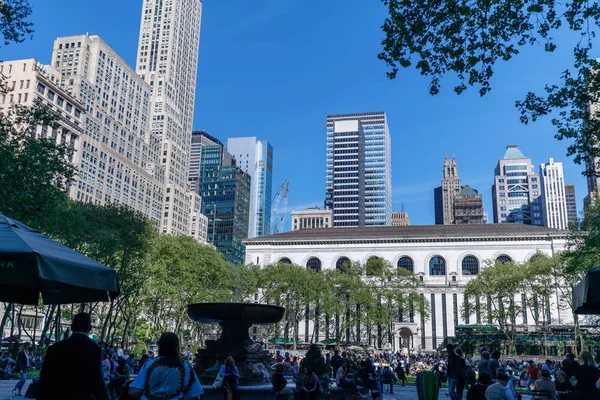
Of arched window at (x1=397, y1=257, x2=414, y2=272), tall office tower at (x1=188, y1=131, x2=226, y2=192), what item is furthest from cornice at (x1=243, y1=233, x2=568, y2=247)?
tall office tower at (x1=188, y1=131, x2=226, y2=192)

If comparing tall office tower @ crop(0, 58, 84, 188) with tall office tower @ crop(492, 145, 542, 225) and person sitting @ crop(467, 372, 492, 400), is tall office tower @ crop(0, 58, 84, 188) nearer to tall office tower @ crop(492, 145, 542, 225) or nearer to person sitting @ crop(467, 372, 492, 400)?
person sitting @ crop(467, 372, 492, 400)

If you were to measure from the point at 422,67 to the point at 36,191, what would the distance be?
17.0 m

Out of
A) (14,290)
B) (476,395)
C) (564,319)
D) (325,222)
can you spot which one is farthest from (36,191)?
(325,222)

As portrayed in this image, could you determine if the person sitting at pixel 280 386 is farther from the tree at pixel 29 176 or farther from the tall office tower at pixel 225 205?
the tall office tower at pixel 225 205

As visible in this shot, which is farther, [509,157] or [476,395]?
[509,157]

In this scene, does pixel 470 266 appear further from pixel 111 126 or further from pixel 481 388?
pixel 481 388

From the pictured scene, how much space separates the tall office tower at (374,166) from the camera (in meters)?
176

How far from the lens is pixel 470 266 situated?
72.2m

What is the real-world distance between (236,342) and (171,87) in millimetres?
105476

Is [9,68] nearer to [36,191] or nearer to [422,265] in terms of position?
[36,191]

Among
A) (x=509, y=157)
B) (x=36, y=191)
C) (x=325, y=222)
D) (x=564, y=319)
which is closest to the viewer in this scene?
(x=36, y=191)

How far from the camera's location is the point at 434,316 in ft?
228

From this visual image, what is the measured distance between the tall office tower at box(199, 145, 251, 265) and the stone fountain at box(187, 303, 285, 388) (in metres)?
129

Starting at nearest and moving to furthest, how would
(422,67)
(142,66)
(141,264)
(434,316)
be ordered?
Result: (422,67) < (141,264) < (434,316) < (142,66)
